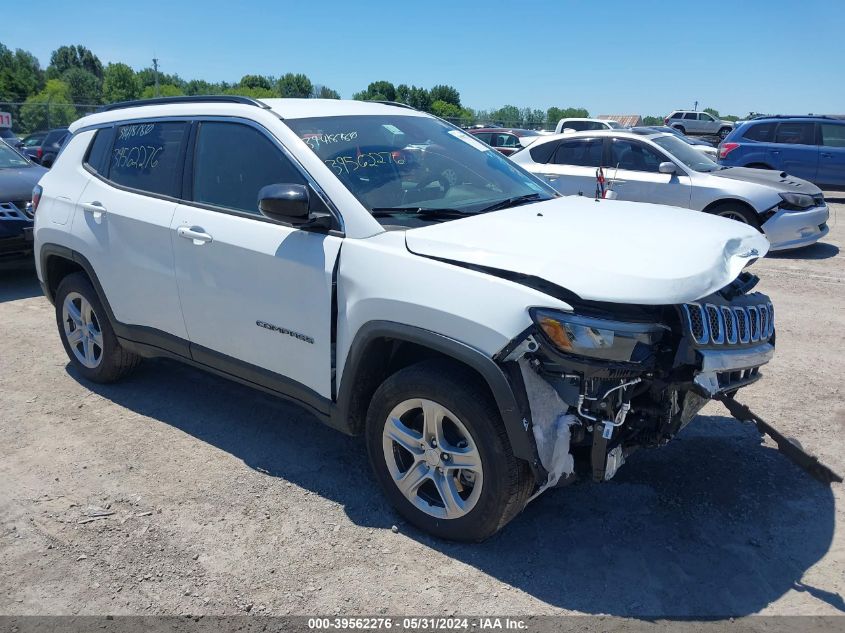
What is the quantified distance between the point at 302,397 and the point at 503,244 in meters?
1.34

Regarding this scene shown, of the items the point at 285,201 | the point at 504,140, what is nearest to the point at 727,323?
the point at 285,201

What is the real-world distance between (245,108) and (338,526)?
Answer: 90.3 inches

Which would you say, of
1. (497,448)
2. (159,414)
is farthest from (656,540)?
(159,414)

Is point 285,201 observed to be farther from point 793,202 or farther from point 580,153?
point 793,202

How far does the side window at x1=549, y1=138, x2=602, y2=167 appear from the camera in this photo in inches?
396

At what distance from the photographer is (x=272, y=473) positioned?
12.7 ft

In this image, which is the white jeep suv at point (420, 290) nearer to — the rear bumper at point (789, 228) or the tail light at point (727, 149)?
the rear bumper at point (789, 228)

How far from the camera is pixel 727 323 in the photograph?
297 cm

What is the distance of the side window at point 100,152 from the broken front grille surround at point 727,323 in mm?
3799

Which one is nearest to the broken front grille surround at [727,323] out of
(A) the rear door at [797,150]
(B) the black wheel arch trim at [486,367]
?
(B) the black wheel arch trim at [486,367]

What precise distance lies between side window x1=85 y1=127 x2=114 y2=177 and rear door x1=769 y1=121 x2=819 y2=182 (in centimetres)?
1395

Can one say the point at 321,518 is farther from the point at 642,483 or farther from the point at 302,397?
the point at 642,483

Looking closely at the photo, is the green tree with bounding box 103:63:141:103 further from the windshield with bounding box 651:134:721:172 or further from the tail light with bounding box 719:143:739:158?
the windshield with bounding box 651:134:721:172

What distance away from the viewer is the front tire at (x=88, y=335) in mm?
4762
